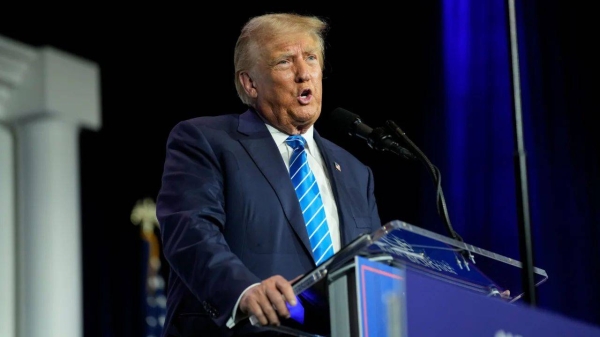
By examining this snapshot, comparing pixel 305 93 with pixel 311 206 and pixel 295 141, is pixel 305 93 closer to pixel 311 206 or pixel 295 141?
pixel 295 141

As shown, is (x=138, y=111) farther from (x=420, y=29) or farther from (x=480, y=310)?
(x=480, y=310)

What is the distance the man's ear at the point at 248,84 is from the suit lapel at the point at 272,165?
0.41ft

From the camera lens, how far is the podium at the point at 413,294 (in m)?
1.27

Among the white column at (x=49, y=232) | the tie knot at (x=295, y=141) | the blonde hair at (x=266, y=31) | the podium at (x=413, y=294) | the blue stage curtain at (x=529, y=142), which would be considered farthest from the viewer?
the white column at (x=49, y=232)

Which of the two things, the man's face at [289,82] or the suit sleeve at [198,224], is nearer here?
→ the suit sleeve at [198,224]

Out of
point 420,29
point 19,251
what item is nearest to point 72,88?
point 19,251

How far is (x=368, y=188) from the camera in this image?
2.44 m

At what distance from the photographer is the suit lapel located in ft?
6.73

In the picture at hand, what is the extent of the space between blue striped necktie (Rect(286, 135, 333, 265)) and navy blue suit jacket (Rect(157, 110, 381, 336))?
0.09 ft

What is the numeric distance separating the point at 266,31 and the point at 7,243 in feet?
11.4

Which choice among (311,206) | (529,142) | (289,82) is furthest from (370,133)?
(529,142)

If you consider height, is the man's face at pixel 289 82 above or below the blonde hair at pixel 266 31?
A: below

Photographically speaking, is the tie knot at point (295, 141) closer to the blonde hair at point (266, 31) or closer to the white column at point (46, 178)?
the blonde hair at point (266, 31)

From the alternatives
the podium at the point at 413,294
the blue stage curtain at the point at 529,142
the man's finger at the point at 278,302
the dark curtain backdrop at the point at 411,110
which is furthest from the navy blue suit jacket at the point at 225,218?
→ the blue stage curtain at the point at 529,142
